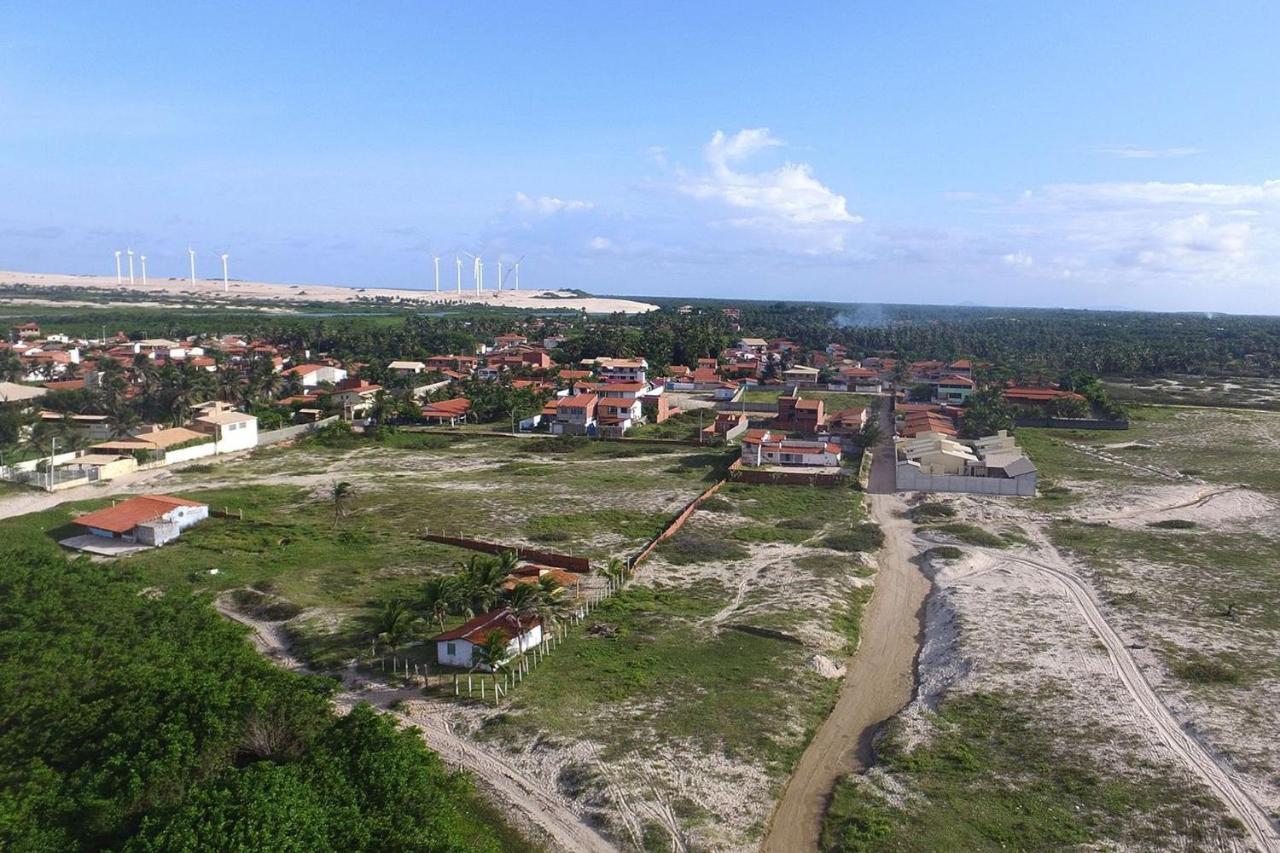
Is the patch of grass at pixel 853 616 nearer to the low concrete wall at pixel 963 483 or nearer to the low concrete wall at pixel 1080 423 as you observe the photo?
the low concrete wall at pixel 963 483

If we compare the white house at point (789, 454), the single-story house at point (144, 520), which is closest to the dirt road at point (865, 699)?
the white house at point (789, 454)

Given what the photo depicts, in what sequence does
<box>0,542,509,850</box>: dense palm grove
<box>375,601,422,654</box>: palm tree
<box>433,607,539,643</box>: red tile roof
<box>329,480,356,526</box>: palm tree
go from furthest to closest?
<box>329,480,356,526</box>: palm tree
<box>433,607,539,643</box>: red tile roof
<box>375,601,422,654</box>: palm tree
<box>0,542,509,850</box>: dense palm grove

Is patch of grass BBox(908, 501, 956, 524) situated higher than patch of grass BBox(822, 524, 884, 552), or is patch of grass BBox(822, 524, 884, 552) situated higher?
patch of grass BBox(908, 501, 956, 524)

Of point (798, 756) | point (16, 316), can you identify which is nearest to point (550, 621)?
point (798, 756)

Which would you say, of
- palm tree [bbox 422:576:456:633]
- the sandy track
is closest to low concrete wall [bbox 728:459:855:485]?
palm tree [bbox 422:576:456:633]

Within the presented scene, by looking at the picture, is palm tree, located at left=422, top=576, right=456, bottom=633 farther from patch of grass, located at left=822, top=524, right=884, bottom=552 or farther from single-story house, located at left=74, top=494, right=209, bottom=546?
patch of grass, located at left=822, top=524, right=884, bottom=552

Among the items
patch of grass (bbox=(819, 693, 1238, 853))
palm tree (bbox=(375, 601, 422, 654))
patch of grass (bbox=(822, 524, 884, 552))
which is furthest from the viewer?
patch of grass (bbox=(822, 524, 884, 552))

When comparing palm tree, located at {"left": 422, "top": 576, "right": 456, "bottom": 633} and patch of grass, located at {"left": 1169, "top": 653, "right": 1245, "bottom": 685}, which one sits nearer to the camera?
→ patch of grass, located at {"left": 1169, "top": 653, "right": 1245, "bottom": 685}
